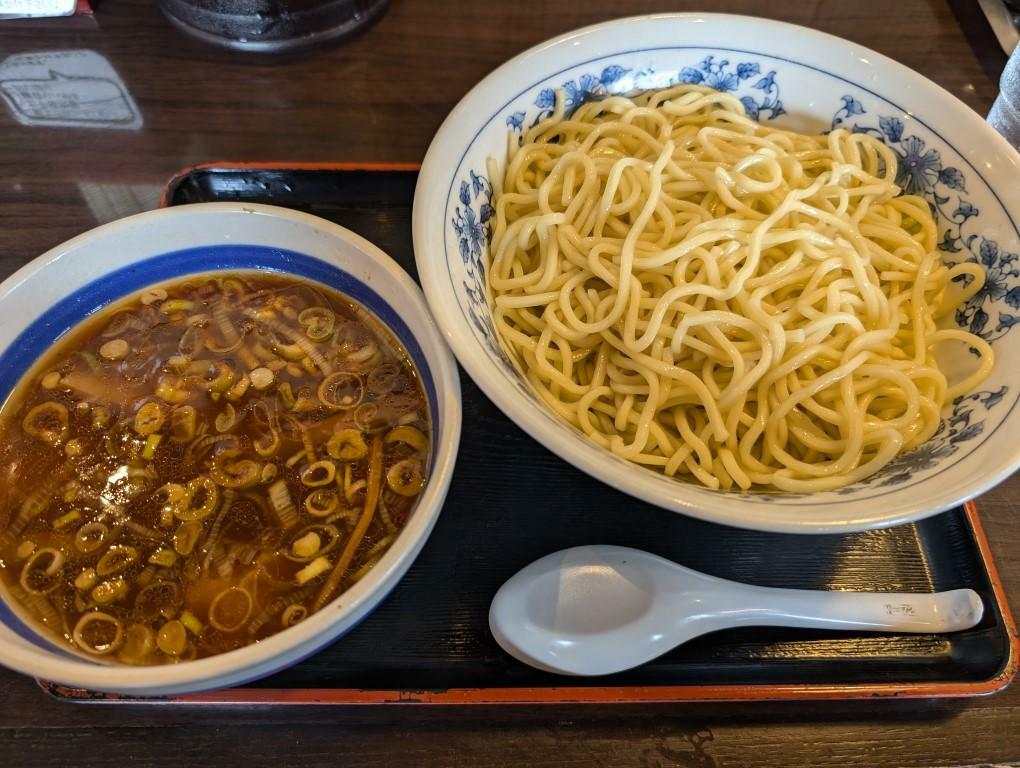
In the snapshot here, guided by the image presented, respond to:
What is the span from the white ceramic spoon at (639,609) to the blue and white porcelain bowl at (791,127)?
21 centimetres

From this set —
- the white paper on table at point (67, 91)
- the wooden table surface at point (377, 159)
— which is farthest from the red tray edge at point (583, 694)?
the white paper on table at point (67, 91)

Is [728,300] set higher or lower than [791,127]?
lower

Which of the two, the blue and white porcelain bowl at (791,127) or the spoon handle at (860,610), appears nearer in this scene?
the blue and white porcelain bowl at (791,127)

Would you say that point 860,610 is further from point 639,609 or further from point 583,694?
point 583,694

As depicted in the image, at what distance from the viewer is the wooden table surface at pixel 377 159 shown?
111cm

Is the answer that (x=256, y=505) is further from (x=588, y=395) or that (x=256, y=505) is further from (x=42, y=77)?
(x=42, y=77)

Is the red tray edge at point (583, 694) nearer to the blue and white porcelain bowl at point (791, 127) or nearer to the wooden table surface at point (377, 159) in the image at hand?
the wooden table surface at point (377, 159)

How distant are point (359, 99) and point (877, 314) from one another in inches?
65.9

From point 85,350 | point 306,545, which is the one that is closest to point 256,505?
point 306,545

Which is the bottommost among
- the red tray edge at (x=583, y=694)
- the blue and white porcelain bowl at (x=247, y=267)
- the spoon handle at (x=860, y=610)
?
the red tray edge at (x=583, y=694)

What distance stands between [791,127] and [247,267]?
4.55 feet

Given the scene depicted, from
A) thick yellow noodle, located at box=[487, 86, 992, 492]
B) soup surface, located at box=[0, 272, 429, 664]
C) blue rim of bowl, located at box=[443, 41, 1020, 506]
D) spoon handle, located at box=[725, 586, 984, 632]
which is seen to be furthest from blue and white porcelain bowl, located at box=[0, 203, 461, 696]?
spoon handle, located at box=[725, 586, 984, 632]

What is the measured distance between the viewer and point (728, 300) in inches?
52.6

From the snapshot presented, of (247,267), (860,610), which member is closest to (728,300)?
(860,610)
